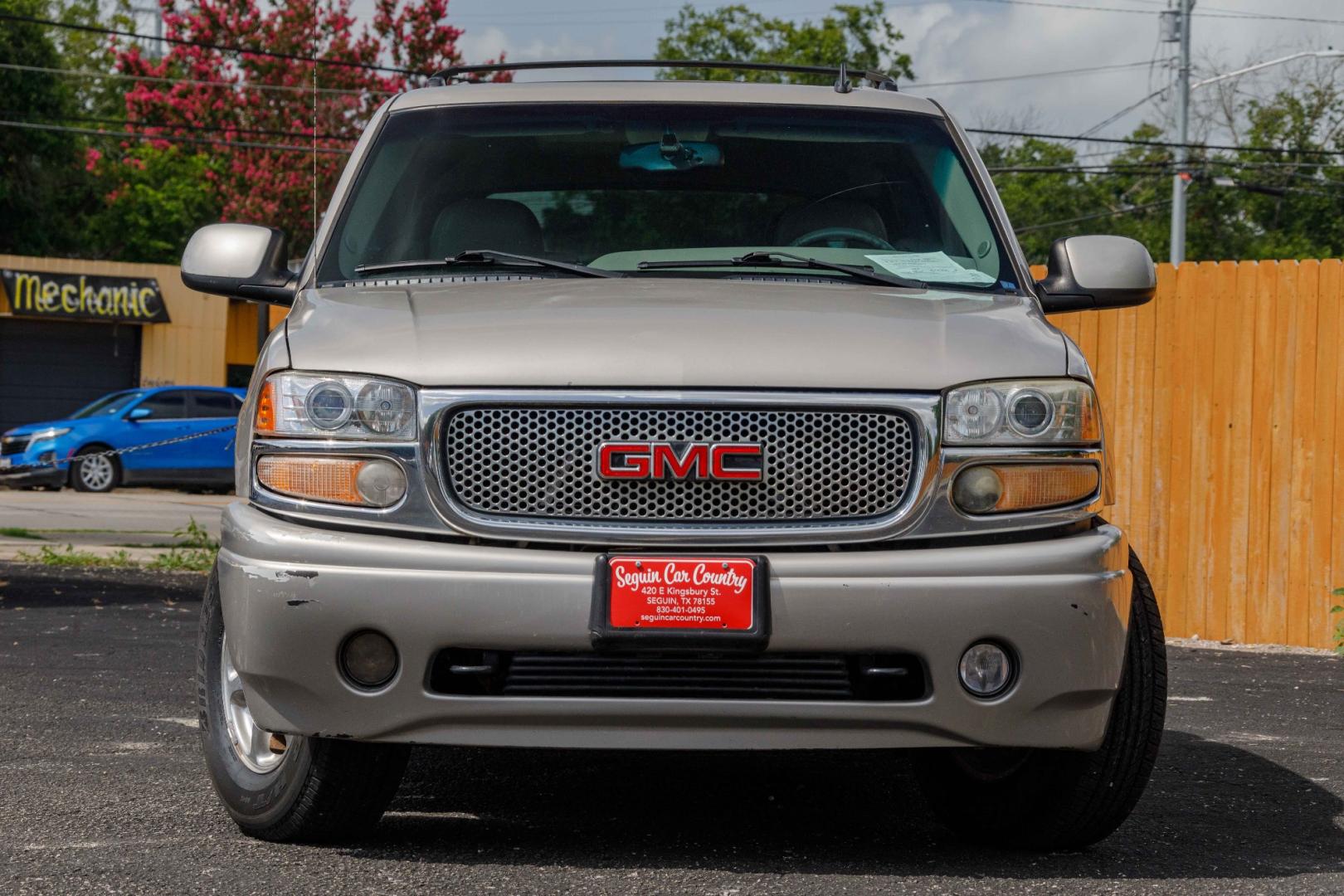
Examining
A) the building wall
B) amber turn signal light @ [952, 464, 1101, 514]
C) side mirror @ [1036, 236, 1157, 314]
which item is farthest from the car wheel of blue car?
amber turn signal light @ [952, 464, 1101, 514]

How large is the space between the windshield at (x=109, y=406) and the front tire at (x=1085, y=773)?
74.5 ft

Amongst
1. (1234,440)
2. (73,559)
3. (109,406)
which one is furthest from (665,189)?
(109,406)

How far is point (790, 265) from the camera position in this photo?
4.45 metres

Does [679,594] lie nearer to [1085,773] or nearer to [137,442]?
[1085,773]

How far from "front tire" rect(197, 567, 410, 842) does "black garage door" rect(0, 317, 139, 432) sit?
102ft

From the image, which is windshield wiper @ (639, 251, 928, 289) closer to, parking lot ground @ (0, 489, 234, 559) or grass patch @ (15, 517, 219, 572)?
grass patch @ (15, 517, 219, 572)

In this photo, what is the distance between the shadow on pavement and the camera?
401 cm

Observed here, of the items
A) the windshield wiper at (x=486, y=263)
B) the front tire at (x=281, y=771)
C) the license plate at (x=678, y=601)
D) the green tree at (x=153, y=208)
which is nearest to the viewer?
the license plate at (x=678, y=601)

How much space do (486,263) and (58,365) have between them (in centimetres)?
3140

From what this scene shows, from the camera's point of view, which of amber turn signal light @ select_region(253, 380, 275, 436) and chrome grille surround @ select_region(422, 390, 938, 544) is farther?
amber turn signal light @ select_region(253, 380, 275, 436)

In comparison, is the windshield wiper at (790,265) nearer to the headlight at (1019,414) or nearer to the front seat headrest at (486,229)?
the front seat headrest at (486,229)

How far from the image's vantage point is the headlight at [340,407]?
3.68 meters

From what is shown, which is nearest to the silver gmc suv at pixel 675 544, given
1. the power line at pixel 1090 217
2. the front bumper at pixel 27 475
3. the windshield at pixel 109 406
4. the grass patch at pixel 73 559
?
the grass patch at pixel 73 559

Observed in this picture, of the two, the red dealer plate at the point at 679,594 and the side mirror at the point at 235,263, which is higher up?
the side mirror at the point at 235,263
